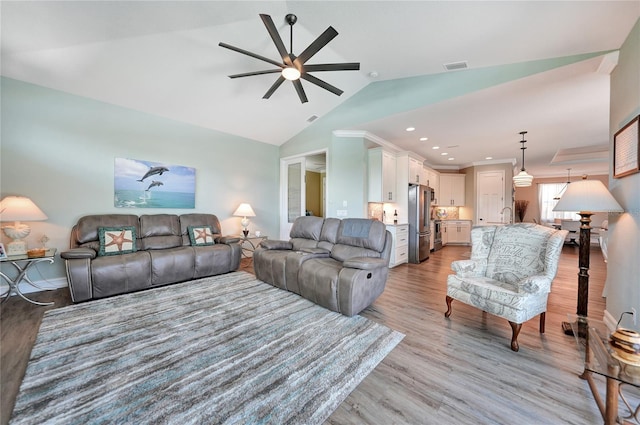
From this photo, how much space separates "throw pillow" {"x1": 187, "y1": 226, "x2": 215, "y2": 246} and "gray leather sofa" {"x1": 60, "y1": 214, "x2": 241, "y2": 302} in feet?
0.05

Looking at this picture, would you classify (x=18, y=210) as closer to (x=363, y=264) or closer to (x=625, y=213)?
(x=363, y=264)

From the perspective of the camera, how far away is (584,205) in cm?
200

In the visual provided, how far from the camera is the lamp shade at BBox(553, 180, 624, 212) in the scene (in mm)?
1977

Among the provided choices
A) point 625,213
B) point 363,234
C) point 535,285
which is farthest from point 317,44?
point 625,213

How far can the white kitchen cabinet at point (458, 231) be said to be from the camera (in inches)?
304

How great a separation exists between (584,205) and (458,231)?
6.32 m

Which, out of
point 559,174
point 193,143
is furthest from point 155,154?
point 559,174

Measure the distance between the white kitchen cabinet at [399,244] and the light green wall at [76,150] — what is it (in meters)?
3.81

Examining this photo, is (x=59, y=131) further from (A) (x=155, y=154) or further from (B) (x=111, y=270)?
(B) (x=111, y=270)

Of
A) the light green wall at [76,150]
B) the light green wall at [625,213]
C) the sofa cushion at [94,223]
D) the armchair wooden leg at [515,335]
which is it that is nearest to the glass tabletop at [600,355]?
the armchair wooden leg at [515,335]

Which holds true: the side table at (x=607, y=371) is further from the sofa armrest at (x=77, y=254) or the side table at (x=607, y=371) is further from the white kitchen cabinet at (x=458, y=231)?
the white kitchen cabinet at (x=458, y=231)

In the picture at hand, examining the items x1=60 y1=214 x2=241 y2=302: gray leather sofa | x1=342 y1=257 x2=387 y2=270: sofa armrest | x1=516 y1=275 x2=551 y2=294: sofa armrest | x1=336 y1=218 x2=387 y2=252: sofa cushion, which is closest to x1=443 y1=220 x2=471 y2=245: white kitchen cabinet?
x1=336 y1=218 x2=387 y2=252: sofa cushion

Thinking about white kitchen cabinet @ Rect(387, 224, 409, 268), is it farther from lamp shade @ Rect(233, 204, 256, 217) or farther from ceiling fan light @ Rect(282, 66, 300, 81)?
ceiling fan light @ Rect(282, 66, 300, 81)

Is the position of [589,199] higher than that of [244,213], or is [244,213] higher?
[589,199]
